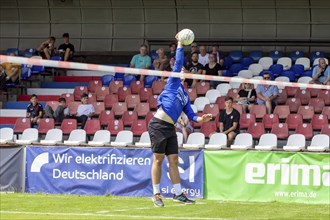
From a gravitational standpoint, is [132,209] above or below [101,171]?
below

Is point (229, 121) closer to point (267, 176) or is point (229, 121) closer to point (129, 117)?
point (129, 117)

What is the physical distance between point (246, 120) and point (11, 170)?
6930 millimetres

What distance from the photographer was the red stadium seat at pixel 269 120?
23.5 metres

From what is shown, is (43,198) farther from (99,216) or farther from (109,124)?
(109,124)

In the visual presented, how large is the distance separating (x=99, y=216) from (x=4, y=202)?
397 centimetres

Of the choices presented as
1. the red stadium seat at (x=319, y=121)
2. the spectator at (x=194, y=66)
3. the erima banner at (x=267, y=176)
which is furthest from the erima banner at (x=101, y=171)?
the spectator at (x=194, y=66)

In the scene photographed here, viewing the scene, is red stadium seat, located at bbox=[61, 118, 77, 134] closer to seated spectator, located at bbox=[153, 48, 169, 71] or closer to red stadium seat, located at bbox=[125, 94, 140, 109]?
red stadium seat, located at bbox=[125, 94, 140, 109]

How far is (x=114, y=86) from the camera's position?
27.5 meters

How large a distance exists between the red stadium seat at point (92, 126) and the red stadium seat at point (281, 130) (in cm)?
504

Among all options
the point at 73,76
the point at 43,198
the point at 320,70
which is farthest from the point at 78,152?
the point at 73,76

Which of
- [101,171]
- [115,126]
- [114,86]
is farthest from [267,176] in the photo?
[114,86]

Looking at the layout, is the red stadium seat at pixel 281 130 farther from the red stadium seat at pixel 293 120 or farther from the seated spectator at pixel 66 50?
the seated spectator at pixel 66 50

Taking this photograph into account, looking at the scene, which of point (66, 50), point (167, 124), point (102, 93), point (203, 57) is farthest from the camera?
point (66, 50)

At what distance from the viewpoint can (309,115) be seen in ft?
78.3
